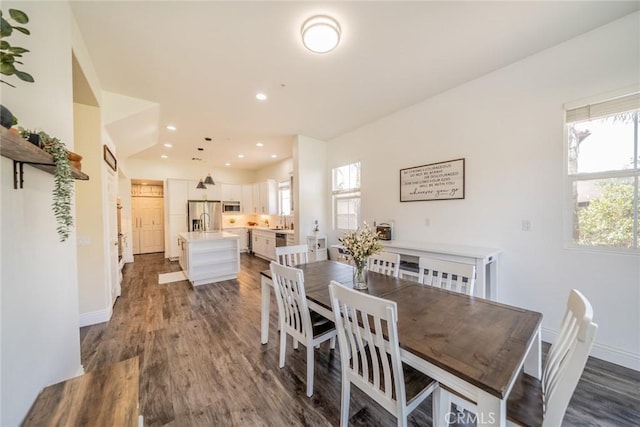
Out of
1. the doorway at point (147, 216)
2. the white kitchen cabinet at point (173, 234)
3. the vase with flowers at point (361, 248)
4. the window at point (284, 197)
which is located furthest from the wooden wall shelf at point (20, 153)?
the doorway at point (147, 216)

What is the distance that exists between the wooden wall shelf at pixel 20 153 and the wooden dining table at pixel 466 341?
164cm

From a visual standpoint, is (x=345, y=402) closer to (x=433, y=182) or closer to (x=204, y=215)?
(x=433, y=182)

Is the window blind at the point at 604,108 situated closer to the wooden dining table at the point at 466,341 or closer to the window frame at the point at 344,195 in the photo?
the wooden dining table at the point at 466,341

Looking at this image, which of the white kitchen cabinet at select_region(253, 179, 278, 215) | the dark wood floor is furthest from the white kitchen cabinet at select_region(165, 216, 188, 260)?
the dark wood floor

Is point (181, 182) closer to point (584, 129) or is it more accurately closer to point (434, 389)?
point (434, 389)

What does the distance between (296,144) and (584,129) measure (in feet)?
13.6

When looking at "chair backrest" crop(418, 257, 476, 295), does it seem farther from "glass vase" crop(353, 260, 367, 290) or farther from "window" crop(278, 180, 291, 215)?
"window" crop(278, 180, 291, 215)

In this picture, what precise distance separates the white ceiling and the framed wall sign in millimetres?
1035

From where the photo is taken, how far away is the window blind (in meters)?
2.03

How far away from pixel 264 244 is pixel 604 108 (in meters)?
6.66

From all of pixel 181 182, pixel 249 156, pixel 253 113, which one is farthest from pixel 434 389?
pixel 181 182

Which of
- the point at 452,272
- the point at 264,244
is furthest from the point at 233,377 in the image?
the point at 264,244

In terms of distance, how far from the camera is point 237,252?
486 centimetres

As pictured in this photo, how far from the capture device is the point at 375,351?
124cm
